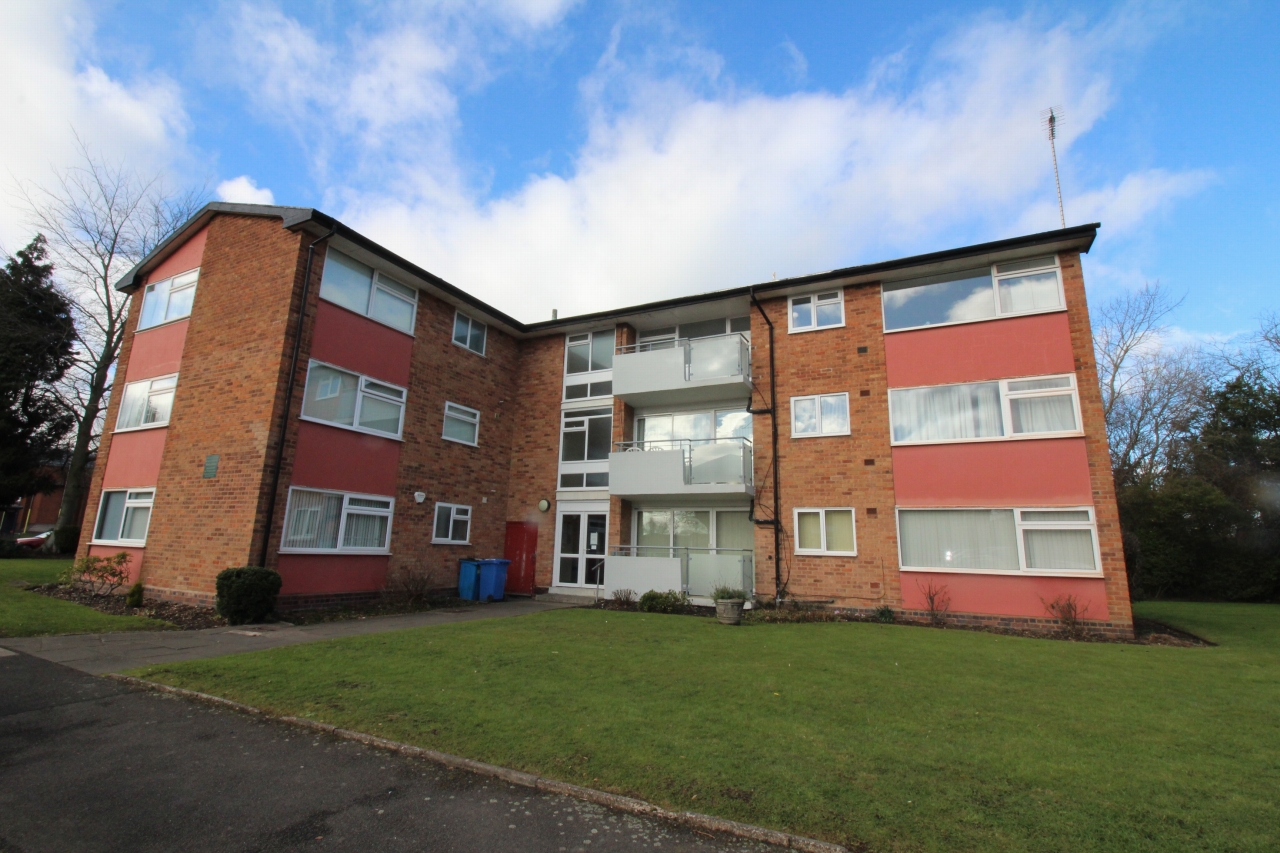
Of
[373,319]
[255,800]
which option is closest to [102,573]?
[373,319]

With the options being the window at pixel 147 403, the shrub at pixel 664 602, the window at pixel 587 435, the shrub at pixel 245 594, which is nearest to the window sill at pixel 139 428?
the window at pixel 147 403

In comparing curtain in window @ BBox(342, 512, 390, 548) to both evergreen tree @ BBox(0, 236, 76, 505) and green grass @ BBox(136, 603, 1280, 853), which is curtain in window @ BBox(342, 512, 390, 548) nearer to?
green grass @ BBox(136, 603, 1280, 853)

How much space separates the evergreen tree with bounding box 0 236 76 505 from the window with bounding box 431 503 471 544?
17326 mm

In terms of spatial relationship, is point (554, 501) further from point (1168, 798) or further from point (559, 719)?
point (1168, 798)

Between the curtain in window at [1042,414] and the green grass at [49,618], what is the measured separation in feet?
50.8

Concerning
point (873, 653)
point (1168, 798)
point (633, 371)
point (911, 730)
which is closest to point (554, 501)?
point (633, 371)

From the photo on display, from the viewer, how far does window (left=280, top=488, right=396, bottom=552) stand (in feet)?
37.4

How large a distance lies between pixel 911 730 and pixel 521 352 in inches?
613

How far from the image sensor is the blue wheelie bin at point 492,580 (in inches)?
582

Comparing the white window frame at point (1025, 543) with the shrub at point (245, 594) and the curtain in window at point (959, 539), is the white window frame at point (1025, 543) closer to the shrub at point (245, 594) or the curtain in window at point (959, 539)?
the curtain in window at point (959, 539)

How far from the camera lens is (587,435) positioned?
16.6 m

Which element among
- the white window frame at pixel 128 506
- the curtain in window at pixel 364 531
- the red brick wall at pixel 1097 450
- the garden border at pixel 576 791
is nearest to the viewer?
the garden border at pixel 576 791

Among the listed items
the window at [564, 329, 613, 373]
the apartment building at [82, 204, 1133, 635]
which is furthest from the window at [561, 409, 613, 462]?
the window at [564, 329, 613, 373]

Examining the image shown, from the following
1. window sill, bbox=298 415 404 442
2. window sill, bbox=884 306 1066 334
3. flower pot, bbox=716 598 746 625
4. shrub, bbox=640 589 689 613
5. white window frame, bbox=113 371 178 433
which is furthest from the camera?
shrub, bbox=640 589 689 613
